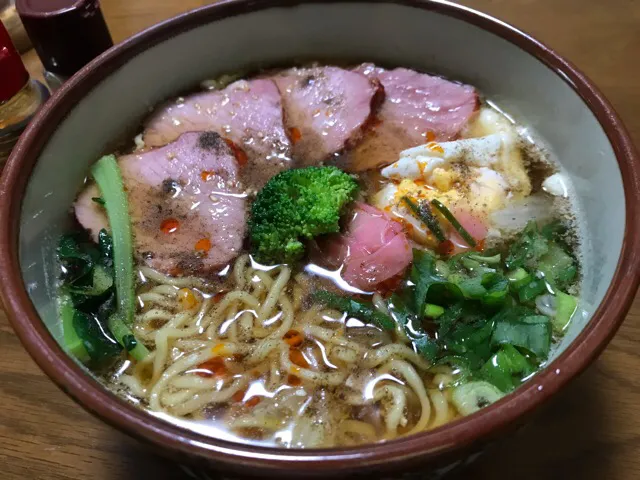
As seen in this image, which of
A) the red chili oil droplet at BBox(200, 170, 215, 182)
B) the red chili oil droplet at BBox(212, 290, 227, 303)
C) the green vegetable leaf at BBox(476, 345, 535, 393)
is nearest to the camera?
the green vegetable leaf at BBox(476, 345, 535, 393)

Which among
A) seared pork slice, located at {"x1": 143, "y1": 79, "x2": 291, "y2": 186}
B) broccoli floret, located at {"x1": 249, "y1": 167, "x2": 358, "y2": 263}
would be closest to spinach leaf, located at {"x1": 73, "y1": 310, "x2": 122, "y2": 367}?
broccoli floret, located at {"x1": 249, "y1": 167, "x2": 358, "y2": 263}

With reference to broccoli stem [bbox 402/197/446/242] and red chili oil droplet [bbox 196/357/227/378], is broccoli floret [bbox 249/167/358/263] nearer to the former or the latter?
broccoli stem [bbox 402/197/446/242]

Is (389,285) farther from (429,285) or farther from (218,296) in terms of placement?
(218,296)

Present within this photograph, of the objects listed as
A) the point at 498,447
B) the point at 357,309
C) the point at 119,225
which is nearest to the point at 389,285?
the point at 357,309

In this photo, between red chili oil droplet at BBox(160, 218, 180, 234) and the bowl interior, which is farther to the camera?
red chili oil droplet at BBox(160, 218, 180, 234)

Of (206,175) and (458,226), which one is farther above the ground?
(206,175)

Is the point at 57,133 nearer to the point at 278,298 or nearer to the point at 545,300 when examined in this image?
the point at 278,298
